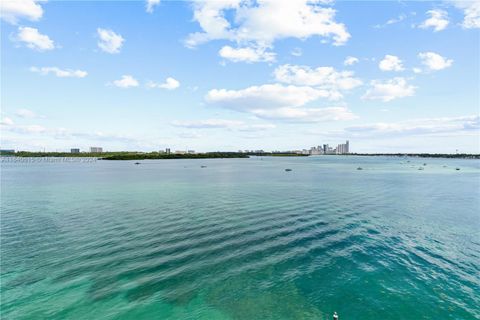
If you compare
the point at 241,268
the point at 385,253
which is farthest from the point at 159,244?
the point at 385,253

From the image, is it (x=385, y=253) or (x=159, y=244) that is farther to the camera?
(x=159, y=244)

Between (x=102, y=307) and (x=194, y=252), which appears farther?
(x=194, y=252)

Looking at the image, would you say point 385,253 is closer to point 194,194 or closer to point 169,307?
point 169,307

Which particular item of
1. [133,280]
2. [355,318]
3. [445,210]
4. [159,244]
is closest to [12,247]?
[159,244]

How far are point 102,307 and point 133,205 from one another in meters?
34.4

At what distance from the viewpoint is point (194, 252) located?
88.7 ft

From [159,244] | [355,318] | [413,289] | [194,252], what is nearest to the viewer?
[355,318]

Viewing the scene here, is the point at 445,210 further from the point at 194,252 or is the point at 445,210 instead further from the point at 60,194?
the point at 60,194

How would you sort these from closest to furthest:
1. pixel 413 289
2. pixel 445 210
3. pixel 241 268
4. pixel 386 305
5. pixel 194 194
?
pixel 386 305 → pixel 413 289 → pixel 241 268 → pixel 445 210 → pixel 194 194

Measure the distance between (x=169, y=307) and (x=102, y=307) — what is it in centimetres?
440

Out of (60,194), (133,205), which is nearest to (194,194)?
(133,205)

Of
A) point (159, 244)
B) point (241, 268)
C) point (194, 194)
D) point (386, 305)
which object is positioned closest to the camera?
point (386, 305)

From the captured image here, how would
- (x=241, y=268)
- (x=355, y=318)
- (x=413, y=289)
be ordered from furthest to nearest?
(x=241, y=268) → (x=413, y=289) → (x=355, y=318)

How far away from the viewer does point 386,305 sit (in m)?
18.5
